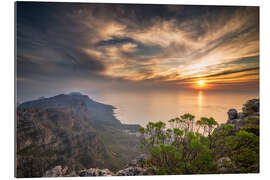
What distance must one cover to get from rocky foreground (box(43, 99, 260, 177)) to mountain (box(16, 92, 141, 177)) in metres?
0.52

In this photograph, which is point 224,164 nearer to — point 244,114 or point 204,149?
point 204,149

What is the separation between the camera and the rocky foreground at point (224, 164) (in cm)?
327

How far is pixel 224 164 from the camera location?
126 inches

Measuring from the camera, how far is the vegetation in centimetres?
322

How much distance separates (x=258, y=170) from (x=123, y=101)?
4.75 meters

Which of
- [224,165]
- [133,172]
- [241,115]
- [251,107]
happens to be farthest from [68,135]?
[251,107]

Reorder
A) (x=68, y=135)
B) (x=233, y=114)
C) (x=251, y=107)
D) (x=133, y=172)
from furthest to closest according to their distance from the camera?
(x=68, y=135) < (x=233, y=114) < (x=251, y=107) < (x=133, y=172)

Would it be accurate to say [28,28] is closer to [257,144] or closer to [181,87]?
[181,87]

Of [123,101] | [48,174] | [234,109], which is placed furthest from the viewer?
[123,101]

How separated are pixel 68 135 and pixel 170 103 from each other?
17.2 metres

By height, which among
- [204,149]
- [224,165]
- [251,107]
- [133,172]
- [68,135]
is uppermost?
[251,107]

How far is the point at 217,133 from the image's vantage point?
3479mm

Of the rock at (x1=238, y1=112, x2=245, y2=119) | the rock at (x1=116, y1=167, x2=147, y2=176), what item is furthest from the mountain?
the rock at (x1=238, y1=112, x2=245, y2=119)

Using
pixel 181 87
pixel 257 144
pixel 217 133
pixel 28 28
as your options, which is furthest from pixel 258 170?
pixel 28 28
